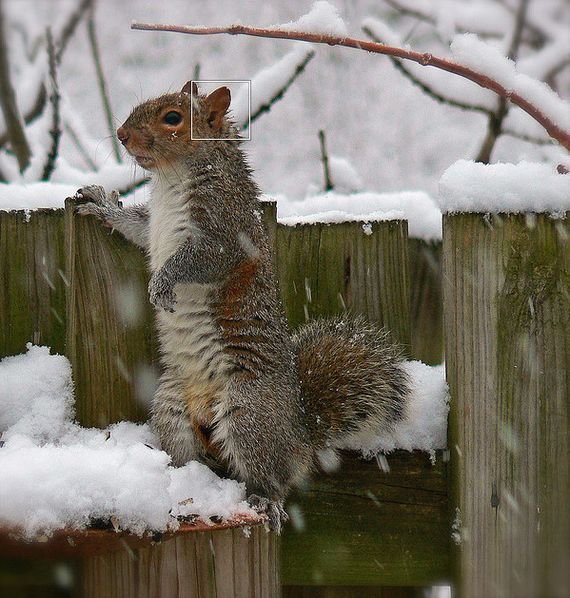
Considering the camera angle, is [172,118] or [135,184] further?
[135,184]

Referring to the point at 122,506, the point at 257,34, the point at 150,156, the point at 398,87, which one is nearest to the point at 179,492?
the point at 122,506

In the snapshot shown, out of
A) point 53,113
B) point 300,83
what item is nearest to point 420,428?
point 53,113

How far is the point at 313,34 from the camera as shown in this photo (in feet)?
5.46

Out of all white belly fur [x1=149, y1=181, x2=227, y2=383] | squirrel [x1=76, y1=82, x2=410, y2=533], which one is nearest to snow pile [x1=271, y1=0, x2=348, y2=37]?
squirrel [x1=76, y1=82, x2=410, y2=533]

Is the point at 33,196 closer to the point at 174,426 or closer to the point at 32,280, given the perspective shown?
the point at 32,280

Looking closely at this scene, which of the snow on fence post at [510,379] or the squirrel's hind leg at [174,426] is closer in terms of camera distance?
the snow on fence post at [510,379]

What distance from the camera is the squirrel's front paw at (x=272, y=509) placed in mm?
1944

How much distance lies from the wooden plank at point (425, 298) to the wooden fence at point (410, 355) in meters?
0.28

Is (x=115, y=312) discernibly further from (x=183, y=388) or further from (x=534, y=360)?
(x=534, y=360)

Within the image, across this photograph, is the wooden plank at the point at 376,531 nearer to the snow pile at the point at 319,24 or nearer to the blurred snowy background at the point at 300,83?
the snow pile at the point at 319,24

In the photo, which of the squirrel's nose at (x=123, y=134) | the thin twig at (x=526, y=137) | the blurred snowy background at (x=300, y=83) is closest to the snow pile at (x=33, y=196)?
the squirrel's nose at (x=123, y=134)

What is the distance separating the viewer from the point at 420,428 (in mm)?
2057

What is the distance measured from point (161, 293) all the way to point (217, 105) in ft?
2.19

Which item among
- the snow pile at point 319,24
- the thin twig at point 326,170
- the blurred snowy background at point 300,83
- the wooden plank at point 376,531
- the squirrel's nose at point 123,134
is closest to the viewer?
the snow pile at point 319,24
